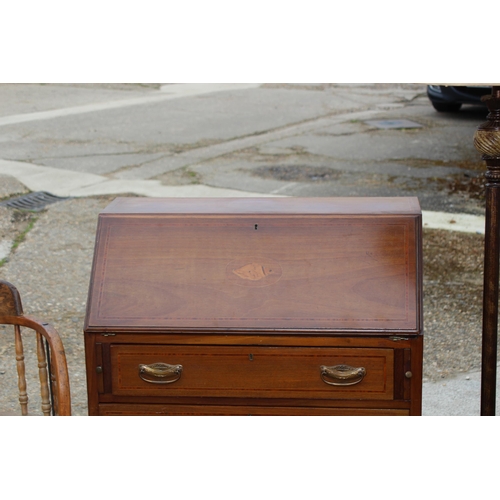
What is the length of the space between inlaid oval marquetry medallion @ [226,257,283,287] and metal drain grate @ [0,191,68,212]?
397 cm

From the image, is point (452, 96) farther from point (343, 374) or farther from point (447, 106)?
point (343, 374)

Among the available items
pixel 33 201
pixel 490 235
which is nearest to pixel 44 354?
pixel 490 235

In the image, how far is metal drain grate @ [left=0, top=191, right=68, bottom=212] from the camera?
599 cm

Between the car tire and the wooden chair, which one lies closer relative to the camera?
the wooden chair

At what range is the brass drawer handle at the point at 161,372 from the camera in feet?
7.64

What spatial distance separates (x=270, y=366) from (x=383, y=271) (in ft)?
1.52

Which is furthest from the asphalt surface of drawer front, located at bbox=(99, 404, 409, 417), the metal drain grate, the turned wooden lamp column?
drawer front, located at bbox=(99, 404, 409, 417)

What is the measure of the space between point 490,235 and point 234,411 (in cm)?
99

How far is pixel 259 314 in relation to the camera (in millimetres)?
2275

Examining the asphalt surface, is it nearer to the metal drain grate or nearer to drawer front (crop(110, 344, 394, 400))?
the metal drain grate

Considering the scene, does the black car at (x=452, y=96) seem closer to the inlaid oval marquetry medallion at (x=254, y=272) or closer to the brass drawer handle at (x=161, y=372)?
the inlaid oval marquetry medallion at (x=254, y=272)

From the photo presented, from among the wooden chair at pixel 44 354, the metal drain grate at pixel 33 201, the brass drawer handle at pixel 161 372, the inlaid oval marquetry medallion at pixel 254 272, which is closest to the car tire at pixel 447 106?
the metal drain grate at pixel 33 201

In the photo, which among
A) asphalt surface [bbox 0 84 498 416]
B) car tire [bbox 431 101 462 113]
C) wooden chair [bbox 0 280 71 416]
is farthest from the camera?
car tire [bbox 431 101 462 113]
